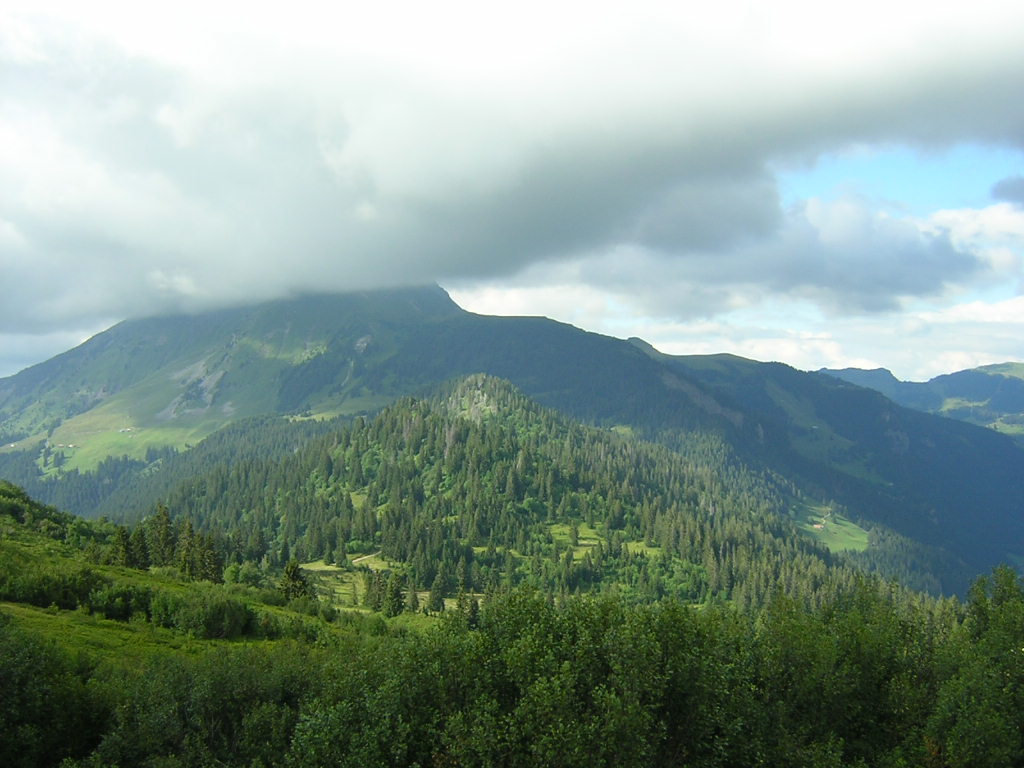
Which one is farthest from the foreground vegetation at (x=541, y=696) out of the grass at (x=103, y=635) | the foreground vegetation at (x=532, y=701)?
the grass at (x=103, y=635)

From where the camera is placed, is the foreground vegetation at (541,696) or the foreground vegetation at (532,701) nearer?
the foreground vegetation at (532,701)

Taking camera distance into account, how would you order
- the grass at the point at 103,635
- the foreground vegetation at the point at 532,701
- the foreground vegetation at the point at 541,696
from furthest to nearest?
the grass at the point at 103,635, the foreground vegetation at the point at 541,696, the foreground vegetation at the point at 532,701

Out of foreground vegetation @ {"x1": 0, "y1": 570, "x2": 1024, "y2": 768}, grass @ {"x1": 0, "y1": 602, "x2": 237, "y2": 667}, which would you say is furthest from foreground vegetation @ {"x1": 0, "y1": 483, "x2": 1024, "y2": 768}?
grass @ {"x1": 0, "y1": 602, "x2": 237, "y2": 667}

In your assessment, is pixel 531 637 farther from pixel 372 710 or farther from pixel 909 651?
pixel 909 651

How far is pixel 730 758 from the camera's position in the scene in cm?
5650

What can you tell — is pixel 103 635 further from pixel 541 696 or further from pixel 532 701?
pixel 541 696

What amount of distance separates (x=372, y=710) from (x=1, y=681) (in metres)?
29.5

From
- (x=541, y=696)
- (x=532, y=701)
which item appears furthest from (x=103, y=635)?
(x=541, y=696)

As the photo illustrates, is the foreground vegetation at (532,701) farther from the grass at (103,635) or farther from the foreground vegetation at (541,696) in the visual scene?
the grass at (103,635)

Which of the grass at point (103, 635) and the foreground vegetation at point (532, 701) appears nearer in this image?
the foreground vegetation at point (532, 701)

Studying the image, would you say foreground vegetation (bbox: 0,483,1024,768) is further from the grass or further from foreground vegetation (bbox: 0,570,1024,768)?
the grass

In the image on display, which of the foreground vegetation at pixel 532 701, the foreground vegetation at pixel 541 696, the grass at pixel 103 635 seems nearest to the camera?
the foreground vegetation at pixel 532 701

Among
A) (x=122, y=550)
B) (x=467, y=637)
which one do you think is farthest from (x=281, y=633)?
(x=467, y=637)

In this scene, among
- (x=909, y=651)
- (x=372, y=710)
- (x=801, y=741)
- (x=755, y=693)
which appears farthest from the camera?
(x=909, y=651)
